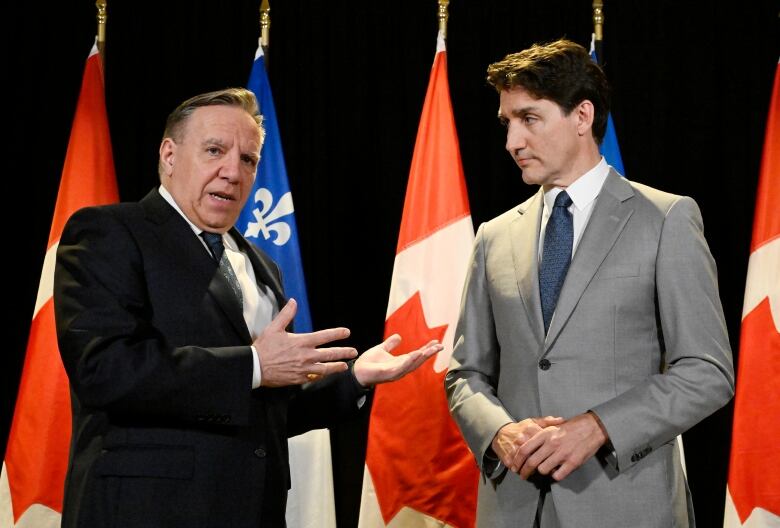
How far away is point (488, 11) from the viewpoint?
14.1 feet

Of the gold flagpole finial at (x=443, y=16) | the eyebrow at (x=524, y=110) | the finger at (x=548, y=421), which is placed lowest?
the finger at (x=548, y=421)

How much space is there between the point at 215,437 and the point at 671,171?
2837mm

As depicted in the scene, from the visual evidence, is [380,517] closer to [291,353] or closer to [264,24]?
[291,353]

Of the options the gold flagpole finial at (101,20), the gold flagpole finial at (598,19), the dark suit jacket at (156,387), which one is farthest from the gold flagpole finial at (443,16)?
the dark suit jacket at (156,387)

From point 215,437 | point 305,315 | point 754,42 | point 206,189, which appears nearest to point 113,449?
point 215,437

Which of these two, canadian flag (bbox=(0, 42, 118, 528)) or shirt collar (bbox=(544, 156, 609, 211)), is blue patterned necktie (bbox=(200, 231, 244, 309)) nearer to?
shirt collar (bbox=(544, 156, 609, 211))

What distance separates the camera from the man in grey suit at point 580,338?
205cm

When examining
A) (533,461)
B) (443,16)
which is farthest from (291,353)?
(443,16)

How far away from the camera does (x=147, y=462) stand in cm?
193

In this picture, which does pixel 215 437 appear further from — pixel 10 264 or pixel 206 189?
pixel 10 264

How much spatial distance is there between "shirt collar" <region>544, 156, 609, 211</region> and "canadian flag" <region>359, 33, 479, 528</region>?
4.22ft

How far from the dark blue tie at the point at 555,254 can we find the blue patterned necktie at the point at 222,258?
2.44ft

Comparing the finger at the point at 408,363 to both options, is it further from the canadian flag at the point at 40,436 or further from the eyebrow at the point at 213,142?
the canadian flag at the point at 40,436

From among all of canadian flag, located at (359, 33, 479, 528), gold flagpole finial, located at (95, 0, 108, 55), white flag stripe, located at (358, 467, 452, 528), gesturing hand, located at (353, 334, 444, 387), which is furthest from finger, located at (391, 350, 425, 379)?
gold flagpole finial, located at (95, 0, 108, 55)
